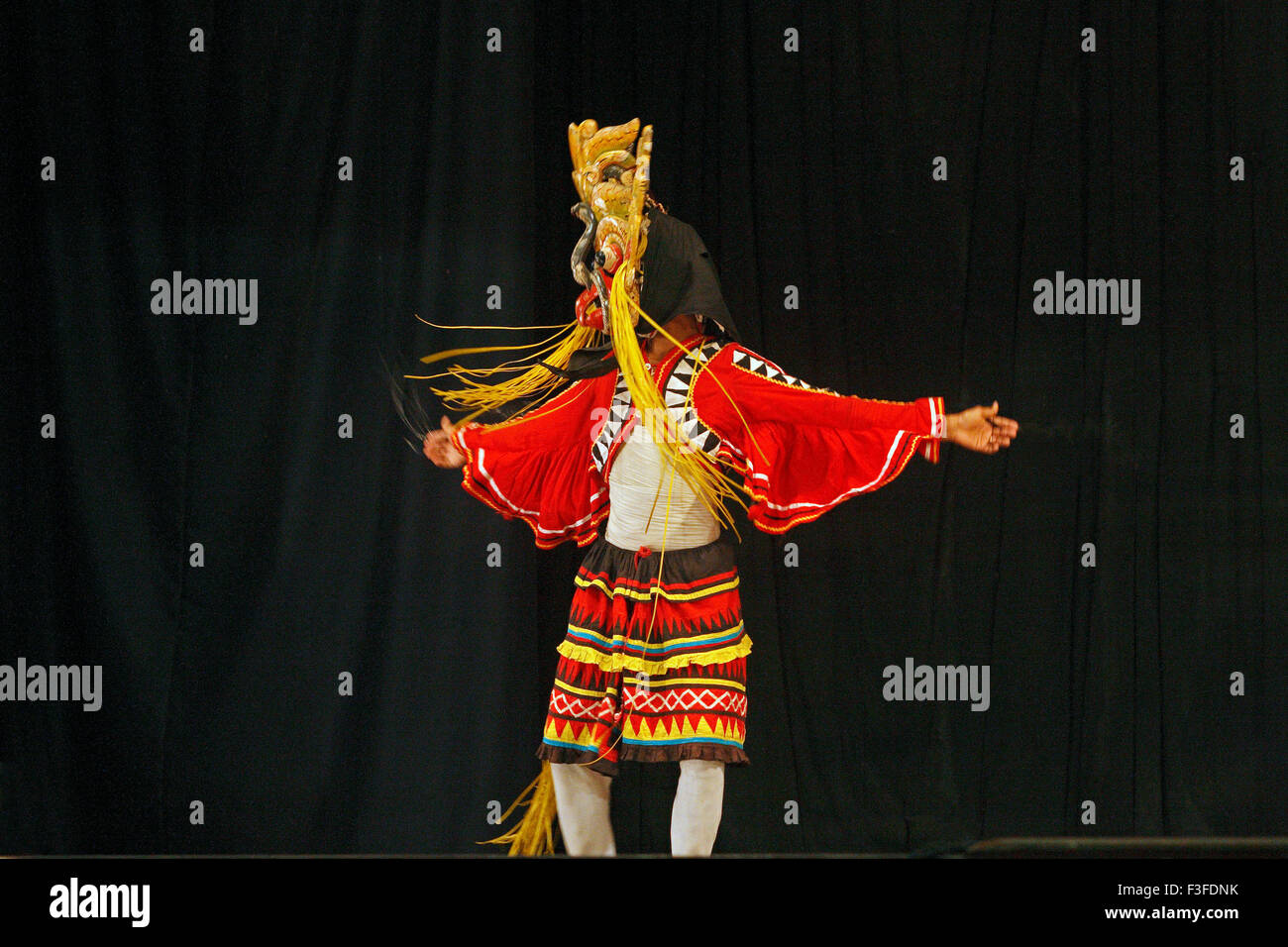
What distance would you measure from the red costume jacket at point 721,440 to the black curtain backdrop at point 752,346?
1.40 ft

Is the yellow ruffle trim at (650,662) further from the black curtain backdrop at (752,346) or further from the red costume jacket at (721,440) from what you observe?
the black curtain backdrop at (752,346)

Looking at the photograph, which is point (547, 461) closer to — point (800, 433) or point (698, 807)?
point (800, 433)

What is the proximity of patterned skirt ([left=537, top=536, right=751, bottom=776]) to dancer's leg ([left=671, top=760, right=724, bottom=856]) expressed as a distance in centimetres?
6

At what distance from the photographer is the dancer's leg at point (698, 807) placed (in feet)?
8.12

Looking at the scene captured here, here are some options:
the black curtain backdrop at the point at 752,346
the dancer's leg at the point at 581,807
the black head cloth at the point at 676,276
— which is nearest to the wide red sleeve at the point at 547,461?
the black head cloth at the point at 676,276

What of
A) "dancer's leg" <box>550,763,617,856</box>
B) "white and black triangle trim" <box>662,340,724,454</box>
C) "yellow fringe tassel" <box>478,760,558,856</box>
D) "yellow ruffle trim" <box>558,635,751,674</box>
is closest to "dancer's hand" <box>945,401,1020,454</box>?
"white and black triangle trim" <box>662,340,724,454</box>

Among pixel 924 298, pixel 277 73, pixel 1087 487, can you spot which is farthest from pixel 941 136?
pixel 277 73

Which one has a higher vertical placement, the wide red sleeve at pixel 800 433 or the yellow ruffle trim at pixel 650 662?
the wide red sleeve at pixel 800 433

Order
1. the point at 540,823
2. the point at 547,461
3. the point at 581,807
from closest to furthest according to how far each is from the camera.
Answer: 1. the point at 581,807
2. the point at 547,461
3. the point at 540,823

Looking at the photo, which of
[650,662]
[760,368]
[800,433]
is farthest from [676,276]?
[650,662]

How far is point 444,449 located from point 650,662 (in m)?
0.66

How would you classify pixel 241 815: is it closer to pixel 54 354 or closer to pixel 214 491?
pixel 214 491

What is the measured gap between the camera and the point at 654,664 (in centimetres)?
248

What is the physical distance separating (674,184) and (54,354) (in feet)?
5.35
